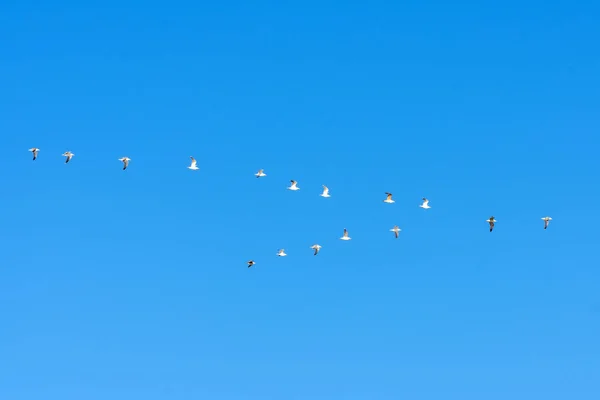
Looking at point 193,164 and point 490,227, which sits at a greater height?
point 193,164

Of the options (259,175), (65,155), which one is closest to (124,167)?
(65,155)

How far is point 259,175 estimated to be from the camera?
359ft

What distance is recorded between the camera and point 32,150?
10356 cm

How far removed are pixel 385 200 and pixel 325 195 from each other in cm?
693

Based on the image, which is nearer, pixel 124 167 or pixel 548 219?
pixel 124 167

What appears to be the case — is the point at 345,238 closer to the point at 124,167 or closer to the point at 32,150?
the point at 124,167

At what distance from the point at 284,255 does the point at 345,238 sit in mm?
7701

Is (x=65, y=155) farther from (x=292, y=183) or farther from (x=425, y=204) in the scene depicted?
(x=425, y=204)

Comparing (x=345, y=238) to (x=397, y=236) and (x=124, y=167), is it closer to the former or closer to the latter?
(x=397, y=236)

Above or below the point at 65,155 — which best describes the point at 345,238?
below

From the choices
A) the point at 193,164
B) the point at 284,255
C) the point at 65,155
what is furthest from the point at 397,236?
the point at 65,155

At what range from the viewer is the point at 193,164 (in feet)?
358

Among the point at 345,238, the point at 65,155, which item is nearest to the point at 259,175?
the point at 345,238

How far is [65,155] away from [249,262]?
71.8 ft
